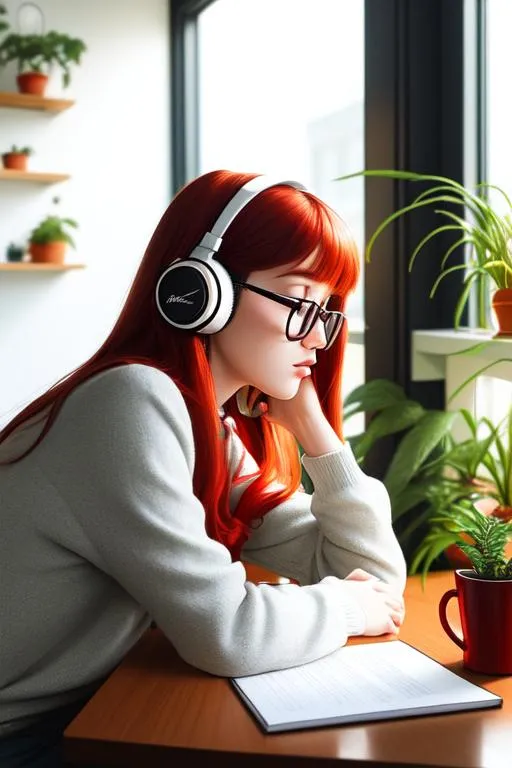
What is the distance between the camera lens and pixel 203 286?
1124 mm

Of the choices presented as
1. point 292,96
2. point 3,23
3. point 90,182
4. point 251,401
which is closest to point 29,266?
point 90,182

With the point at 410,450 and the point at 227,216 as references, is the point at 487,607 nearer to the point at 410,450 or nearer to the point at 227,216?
the point at 227,216

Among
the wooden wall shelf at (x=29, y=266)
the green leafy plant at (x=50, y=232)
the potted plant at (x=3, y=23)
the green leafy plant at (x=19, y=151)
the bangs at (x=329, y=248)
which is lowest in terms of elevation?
the bangs at (x=329, y=248)

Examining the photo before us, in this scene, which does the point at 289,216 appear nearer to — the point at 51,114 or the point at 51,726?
the point at 51,726

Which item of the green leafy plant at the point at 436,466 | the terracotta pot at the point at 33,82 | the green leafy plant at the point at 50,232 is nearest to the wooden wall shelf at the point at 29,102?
the terracotta pot at the point at 33,82

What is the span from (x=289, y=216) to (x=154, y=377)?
10.5 inches

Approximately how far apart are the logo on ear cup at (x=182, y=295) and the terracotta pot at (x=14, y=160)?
250cm

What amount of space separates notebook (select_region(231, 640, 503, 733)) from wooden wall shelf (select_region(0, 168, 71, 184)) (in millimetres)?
2692

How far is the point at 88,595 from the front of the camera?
1.12 metres

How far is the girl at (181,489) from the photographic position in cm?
103

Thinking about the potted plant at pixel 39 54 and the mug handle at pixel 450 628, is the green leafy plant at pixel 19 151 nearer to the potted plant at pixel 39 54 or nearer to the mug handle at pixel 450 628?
the potted plant at pixel 39 54

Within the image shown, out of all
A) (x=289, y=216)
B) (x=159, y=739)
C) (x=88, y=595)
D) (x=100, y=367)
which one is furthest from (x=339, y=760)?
(x=289, y=216)

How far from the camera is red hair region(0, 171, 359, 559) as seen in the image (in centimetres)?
117

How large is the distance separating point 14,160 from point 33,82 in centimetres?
28
